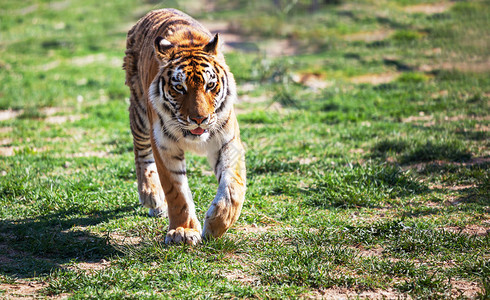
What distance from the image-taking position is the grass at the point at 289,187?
10.9 ft

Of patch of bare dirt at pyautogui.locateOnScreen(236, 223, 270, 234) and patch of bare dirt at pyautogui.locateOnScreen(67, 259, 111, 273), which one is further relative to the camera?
patch of bare dirt at pyautogui.locateOnScreen(236, 223, 270, 234)

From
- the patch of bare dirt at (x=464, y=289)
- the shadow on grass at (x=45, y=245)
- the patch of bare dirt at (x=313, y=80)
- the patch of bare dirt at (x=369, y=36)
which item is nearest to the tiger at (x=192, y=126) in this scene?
the shadow on grass at (x=45, y=245)

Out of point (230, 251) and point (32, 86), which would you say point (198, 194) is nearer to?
point (230, 251)

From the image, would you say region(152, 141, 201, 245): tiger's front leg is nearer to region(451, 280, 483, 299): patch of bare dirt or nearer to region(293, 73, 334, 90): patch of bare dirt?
region(451, 280, 483, 299): patch of bare dirt

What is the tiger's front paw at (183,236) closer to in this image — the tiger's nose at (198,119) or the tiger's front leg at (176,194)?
the tiger's front leg at (176,194)

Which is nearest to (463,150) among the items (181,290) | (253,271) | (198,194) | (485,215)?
(485,215)

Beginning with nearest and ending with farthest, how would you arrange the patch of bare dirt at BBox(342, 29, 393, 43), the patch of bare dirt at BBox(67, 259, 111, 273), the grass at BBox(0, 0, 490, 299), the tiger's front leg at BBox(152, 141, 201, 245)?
the grass at BBox(0, 0, 490, 299), the patch of bare dirt at BBox(67, 259, 111, 273), the tiger's front leg at BBox(152, 141, 201, 245), the patch of bare dirt at BBox(342, 29, 393, 43)

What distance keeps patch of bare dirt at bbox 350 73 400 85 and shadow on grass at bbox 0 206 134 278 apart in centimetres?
694

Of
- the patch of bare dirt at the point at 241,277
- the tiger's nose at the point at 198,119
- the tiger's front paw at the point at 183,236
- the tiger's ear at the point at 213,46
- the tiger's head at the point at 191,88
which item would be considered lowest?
the patch of bare dirt at the point at 241,277

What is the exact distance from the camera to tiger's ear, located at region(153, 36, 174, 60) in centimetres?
404

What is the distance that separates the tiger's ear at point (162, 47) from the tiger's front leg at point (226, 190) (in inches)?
32.7

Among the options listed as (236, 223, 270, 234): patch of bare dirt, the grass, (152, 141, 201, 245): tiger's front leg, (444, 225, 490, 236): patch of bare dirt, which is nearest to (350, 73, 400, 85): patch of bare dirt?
the grass

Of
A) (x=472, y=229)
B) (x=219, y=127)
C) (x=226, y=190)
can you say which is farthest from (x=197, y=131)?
(x=472, y=229)

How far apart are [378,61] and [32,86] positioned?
23.6ft
